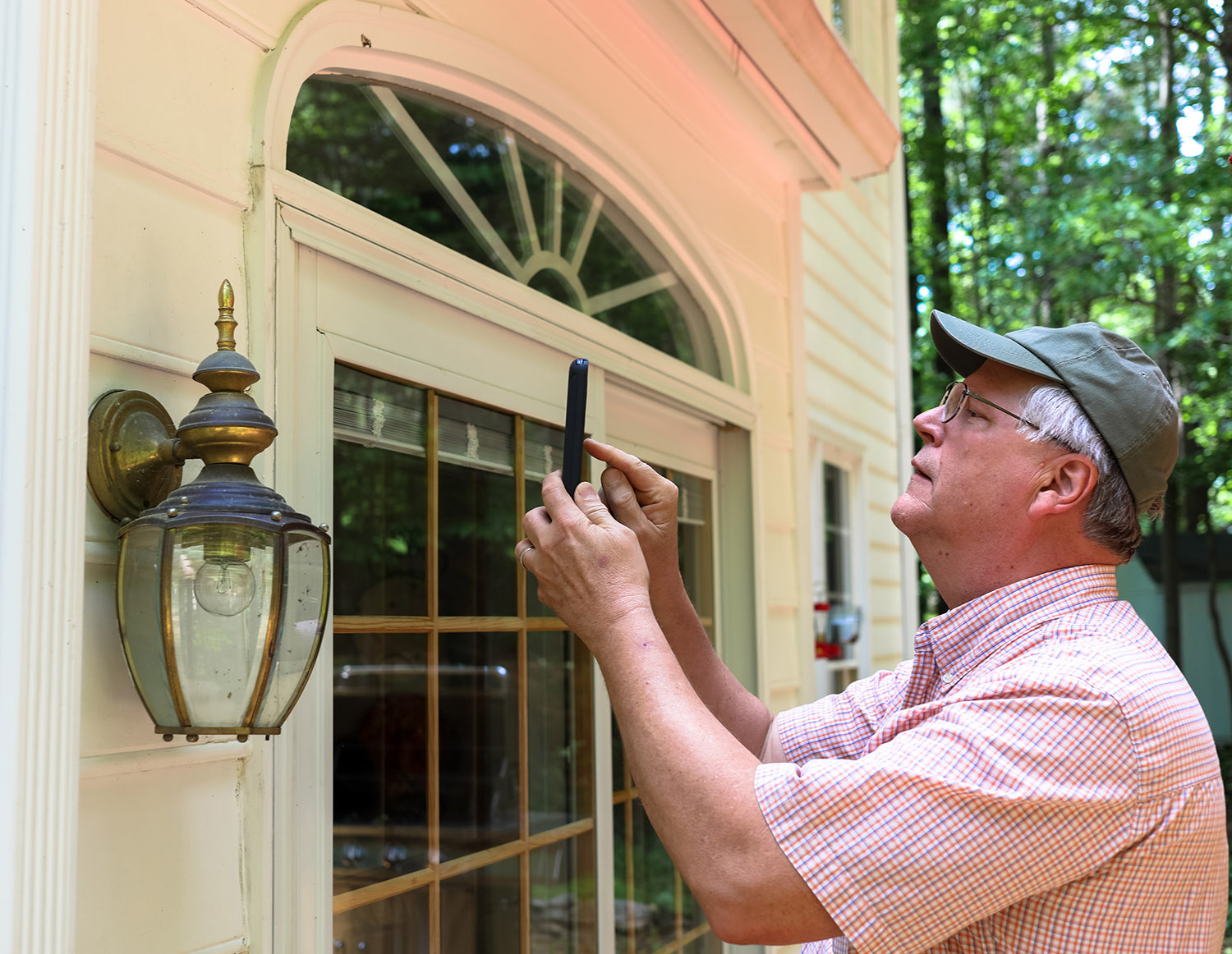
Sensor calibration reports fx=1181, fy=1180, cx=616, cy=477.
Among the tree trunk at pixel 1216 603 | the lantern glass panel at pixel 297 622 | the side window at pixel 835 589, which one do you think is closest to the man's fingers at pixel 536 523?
the lantern glass panel at pixel 297 622

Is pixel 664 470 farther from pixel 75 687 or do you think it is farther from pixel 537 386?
pixel 75 687

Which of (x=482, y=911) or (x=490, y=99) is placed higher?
(x=490, y=99)

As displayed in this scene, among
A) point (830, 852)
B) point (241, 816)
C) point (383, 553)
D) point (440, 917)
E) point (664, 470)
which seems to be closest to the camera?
point (830, 852)

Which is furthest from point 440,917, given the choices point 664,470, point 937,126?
point 937,126

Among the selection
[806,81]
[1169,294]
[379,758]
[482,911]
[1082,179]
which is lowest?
[482,911]

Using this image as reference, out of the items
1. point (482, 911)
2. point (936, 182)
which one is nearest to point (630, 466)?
point (482, 911)

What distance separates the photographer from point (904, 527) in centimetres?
181

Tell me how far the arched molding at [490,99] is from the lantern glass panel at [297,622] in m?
0.64

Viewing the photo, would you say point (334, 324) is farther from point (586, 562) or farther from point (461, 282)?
point (586, 562)

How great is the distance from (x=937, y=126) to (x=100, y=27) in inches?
556

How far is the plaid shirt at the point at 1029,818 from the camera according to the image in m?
1.35

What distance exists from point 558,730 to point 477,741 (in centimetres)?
33

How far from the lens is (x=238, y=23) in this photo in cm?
180

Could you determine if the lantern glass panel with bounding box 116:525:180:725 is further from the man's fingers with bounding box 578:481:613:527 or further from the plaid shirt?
the plaid shirt
